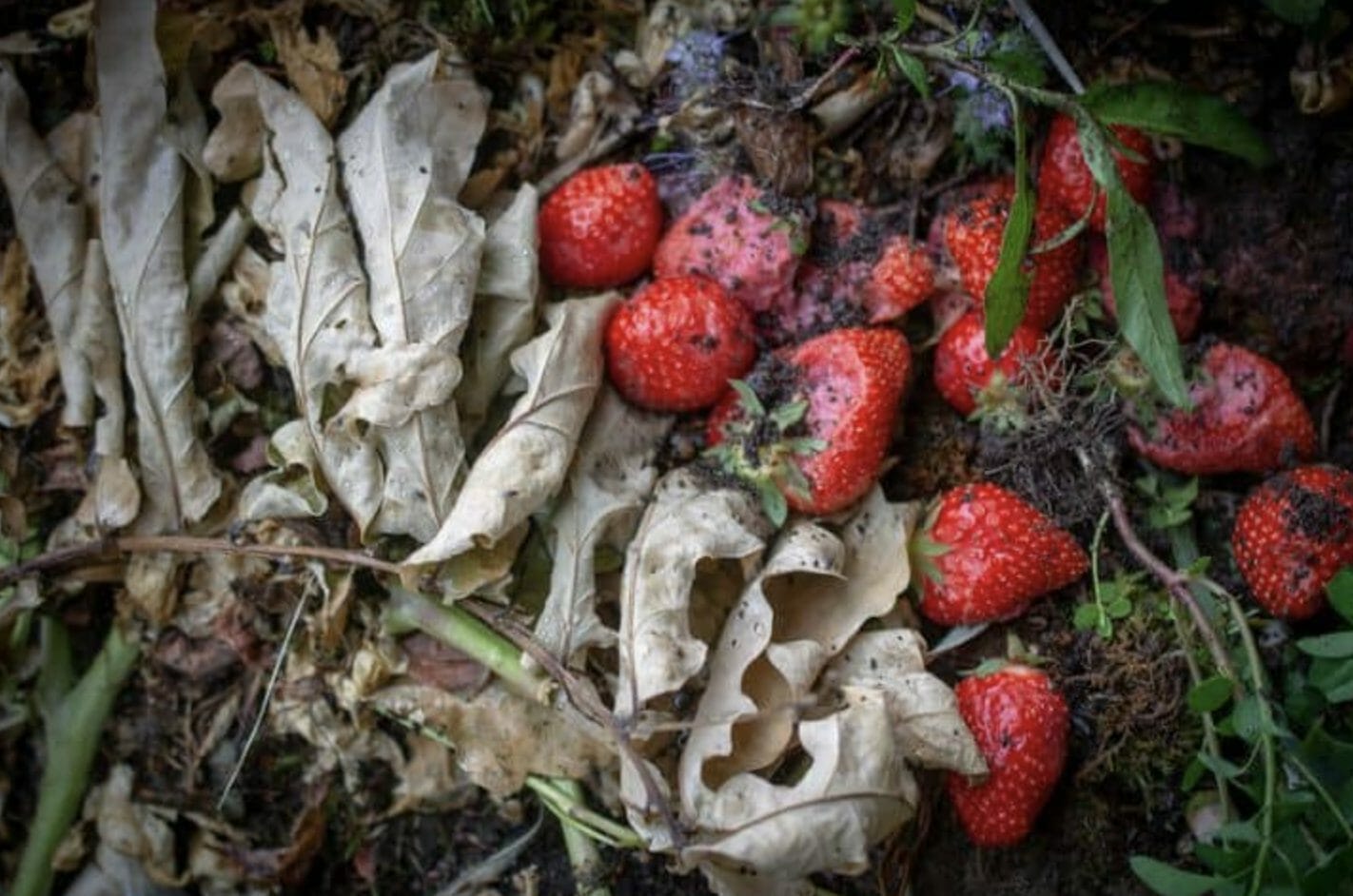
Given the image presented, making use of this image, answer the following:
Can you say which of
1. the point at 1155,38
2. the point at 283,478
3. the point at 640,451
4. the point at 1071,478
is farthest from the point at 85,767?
the point at 1155,38

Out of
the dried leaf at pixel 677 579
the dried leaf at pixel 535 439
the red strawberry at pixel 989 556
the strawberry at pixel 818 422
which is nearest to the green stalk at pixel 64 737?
the dried leaf at pixel 535 439

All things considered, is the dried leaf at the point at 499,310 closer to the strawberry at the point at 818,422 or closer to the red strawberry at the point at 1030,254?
the strawberry at the point at 818,422

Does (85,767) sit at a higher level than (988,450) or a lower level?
lower

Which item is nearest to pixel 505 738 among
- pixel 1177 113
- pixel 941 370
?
pixel 941 370

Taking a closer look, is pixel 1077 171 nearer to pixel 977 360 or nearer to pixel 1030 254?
pixel 1030 254

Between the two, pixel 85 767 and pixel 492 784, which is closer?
pixel 492 784

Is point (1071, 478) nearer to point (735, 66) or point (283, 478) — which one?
point (735, 66)
